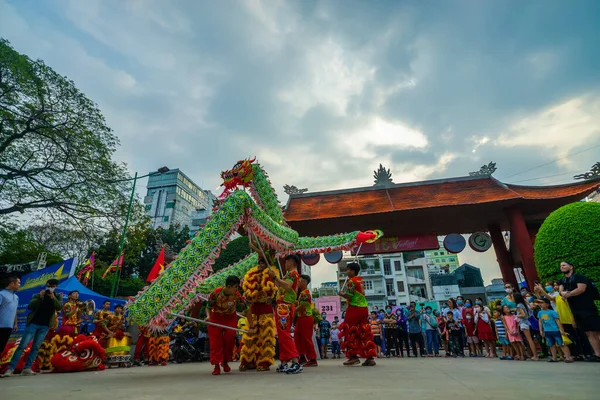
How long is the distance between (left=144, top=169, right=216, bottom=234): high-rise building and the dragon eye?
168 feet

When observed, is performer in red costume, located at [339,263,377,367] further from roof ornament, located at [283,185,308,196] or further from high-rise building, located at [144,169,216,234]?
high-rise building, located at [144,169,216,234]

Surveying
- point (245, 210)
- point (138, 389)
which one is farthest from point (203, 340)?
point (138, 389)

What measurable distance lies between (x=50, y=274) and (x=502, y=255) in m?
17.4

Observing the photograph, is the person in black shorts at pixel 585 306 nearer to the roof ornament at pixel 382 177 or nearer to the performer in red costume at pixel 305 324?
the performer in red costume at pixel 305 324

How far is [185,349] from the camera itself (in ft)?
32.3

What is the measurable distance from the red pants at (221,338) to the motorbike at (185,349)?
5523mm

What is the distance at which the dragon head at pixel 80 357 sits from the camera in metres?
6.27

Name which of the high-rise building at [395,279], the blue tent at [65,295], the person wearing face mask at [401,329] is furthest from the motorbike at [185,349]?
the high-rise building at [395,279]

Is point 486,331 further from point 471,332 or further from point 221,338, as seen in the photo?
point 221,338

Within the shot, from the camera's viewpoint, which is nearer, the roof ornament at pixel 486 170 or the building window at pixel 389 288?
the roof ornament at pixel 486 170

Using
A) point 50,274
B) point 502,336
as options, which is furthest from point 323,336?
point 50,274

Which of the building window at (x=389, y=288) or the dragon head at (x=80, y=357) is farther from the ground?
the building window at (x=389, y=288)

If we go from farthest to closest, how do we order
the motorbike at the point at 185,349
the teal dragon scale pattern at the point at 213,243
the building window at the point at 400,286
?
the building window at the point at 400,286, the motorbike at the point at 185,349, the teal dragon scale pattern at the point at 213,243

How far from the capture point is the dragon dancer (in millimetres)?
5391
